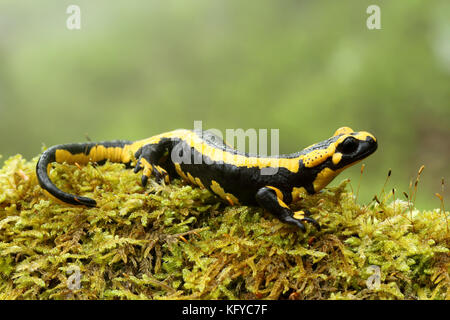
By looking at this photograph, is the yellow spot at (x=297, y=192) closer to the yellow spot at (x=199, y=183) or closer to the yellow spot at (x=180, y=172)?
the yellow spot at (x=199, y=183)

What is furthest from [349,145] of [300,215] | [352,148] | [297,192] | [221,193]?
[221,193]

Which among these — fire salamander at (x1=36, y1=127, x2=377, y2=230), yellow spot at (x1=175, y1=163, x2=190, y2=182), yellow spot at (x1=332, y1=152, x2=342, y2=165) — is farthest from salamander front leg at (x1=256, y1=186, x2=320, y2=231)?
yellow spot at (x1=175, y1=163, x2=190, y2=182)

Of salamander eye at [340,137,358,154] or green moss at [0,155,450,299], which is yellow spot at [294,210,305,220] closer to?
green moss at [0,155,450,299]

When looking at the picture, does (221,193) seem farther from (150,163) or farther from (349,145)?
(349,145)

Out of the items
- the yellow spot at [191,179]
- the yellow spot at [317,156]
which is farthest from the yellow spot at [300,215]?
the yellow spot at [191,179]

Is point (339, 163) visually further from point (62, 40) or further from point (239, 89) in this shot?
point (62, 40)

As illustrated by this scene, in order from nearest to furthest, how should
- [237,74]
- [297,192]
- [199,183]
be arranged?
[297,192]
[199,183]
[237,74]
